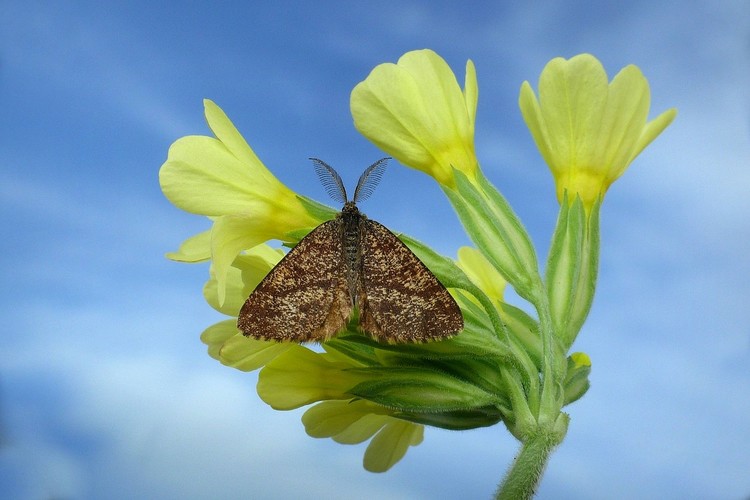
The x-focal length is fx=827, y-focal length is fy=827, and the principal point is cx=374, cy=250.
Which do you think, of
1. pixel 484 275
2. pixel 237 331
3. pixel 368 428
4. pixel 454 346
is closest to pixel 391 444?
pixel 368 428

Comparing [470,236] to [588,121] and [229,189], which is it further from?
[229,189]

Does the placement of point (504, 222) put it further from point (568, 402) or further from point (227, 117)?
point (227, 117)

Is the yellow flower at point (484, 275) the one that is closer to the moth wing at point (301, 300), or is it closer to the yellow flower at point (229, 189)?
the yellow flower at point (229, 189)

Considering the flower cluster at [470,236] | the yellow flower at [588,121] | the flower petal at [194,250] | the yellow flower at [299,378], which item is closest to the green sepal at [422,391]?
the flower cluster at [470,236]

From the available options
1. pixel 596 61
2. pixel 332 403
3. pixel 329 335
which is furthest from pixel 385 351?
pixel 596 61

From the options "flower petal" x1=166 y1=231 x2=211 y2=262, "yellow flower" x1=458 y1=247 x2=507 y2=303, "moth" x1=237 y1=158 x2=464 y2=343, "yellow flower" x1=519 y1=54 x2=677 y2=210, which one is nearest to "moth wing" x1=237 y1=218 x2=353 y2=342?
"moth" x1=237 y1=158 x2=464 y2=343

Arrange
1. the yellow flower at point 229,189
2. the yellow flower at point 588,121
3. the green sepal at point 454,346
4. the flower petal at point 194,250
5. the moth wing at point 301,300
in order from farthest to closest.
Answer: the yellow flower at point 588,121 < the flower petal at point 194,250 < the yellow flower at point 229,189 < the green sepal at point 454,346 < the moth wing at point 301,300
